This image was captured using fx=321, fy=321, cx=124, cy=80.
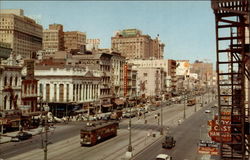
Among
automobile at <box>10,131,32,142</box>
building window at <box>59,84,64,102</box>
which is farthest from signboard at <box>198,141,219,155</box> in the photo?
building window at <box>59,84,64,102</box>

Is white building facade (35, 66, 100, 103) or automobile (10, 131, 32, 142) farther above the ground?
white building facade (35, 66, 100, 103)

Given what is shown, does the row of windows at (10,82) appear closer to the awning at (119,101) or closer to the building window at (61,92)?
the building window at (61,92)

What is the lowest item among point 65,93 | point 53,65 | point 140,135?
point 140,135

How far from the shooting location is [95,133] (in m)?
50.0

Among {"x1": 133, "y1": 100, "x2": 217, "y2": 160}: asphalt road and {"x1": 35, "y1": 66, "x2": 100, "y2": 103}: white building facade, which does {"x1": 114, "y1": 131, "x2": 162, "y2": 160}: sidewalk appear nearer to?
{"x1": 133, "y1": 100, "x2": 217, "y2": 160}: asphalt road

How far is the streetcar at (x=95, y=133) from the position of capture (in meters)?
48.8

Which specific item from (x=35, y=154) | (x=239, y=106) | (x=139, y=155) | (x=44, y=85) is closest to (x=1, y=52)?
(x=44, y=85)

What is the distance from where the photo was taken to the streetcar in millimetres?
48787

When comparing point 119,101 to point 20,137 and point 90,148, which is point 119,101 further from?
point 90,148

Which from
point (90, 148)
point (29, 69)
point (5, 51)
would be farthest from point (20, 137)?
point (29, 69)

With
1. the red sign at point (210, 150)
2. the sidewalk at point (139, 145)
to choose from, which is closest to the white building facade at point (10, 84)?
the sidewalk at point (139, 145)

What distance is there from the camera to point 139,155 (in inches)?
1689

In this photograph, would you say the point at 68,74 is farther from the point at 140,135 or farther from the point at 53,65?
the point at 140,135

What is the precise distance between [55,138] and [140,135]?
A: 15679 millimetres
